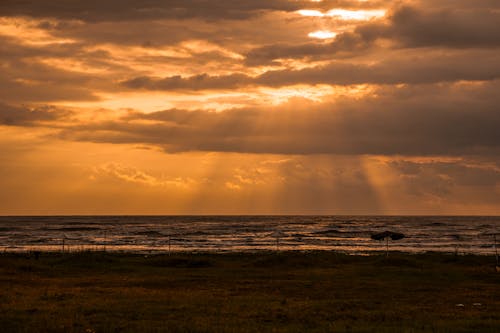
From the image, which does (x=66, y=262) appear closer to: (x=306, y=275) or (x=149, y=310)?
(x=306, y=275)

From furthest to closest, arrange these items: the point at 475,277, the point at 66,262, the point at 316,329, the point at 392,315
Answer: the point at 66,262
the point at 475,277
the point at 392,315
the point at 316,329

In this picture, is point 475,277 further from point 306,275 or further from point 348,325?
point 348,325

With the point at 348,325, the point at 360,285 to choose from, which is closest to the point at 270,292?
the point at 360,285

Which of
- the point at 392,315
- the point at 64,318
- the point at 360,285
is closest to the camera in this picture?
the point at 64,318

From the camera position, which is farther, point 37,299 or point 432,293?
point 432,293

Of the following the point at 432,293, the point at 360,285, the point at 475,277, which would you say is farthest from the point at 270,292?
the point at 475,277

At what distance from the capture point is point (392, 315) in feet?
73.2

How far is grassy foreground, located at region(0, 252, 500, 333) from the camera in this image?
20141mm

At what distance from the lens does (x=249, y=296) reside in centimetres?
2808

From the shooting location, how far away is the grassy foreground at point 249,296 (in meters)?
20.1

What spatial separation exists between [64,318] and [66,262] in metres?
26.7

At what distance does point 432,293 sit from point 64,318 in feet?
60.8

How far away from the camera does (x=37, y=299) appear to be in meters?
25.8

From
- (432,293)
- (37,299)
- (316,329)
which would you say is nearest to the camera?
(316,329)
